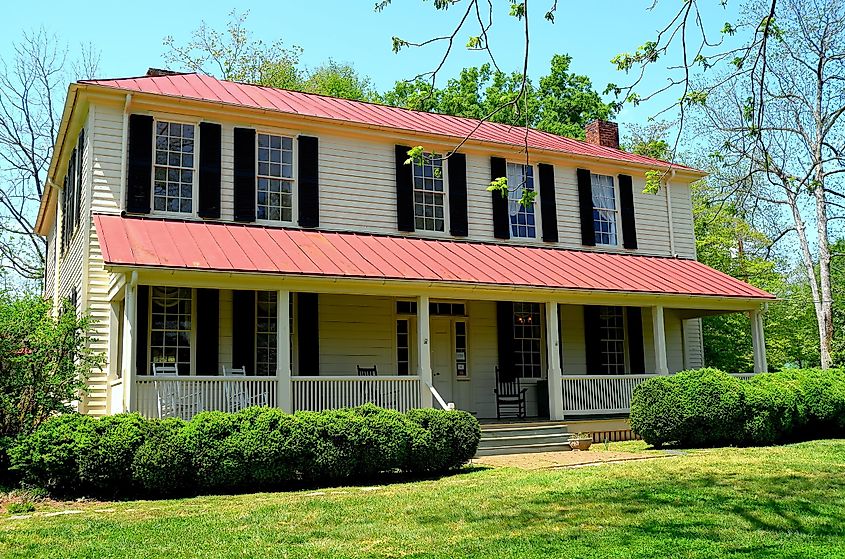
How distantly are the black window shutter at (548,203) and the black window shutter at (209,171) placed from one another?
721 cm

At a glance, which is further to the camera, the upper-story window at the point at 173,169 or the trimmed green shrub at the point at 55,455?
the upper-story window at the point at 173,169

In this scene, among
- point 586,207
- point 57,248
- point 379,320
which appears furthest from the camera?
point 57,248

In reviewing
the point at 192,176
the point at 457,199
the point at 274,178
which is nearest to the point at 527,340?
the point at 457,199

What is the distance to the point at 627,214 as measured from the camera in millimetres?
19656

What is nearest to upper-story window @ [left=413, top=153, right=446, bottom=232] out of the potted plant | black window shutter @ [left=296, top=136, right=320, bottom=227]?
black window shutter @ [left=296, top=136, right=320, bottom=227]

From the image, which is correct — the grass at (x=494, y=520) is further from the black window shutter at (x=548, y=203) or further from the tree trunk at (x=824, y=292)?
the tree trunk at (x=824, y=292)

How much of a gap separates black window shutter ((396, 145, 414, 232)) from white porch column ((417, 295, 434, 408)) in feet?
8.72

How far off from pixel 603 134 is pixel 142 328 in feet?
45.5

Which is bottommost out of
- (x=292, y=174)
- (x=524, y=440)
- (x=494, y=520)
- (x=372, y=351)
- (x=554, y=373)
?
(x=494, y=520)

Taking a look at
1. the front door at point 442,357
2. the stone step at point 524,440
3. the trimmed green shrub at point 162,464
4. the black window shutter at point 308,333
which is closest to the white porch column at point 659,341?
the stone step at point 524,440

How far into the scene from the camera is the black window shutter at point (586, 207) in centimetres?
1900

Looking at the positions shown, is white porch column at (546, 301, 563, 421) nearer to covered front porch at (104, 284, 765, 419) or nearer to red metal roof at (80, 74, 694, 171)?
covered front porch at (104, 284, 765, 419)

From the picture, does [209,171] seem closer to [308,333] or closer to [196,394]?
[308,333]

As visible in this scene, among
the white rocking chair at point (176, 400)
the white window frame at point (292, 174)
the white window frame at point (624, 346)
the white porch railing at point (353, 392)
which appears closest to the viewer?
the white rocking chair at point (176, 400)
